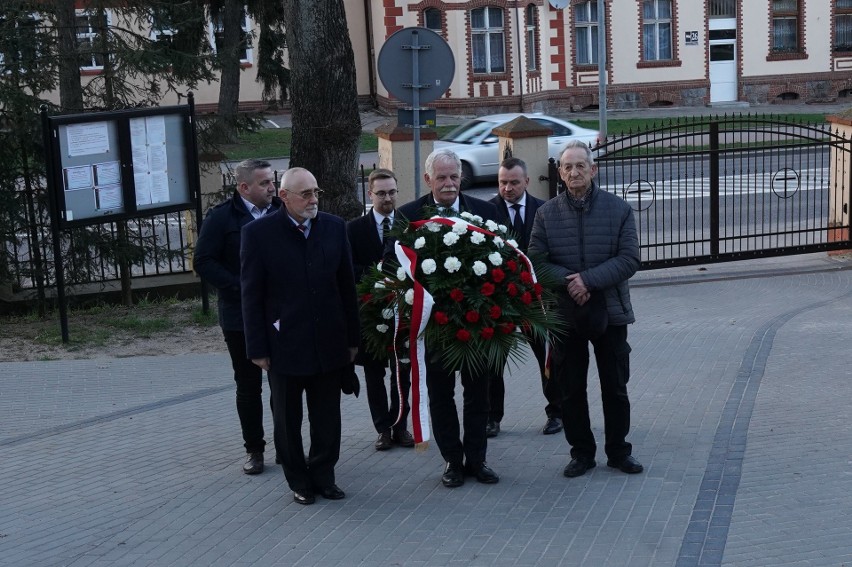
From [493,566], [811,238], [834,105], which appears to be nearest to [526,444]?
[493,566]

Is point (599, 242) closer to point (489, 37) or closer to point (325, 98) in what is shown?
point (325, 98)

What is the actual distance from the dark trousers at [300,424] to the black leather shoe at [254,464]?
596 millimetres

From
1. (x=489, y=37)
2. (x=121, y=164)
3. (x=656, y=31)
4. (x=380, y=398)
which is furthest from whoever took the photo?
(x=656, y=31)

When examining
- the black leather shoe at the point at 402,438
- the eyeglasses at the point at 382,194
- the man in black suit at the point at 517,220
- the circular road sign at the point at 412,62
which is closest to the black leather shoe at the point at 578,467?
the man in black suit at the point at 517,220

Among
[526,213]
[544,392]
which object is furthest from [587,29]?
[544,392]

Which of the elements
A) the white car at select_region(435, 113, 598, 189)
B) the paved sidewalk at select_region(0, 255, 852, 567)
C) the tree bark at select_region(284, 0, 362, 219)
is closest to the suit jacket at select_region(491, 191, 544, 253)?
the paved sidewalk at select_region(0, 255, 852, 567)

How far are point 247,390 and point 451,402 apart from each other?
1248 millimetres

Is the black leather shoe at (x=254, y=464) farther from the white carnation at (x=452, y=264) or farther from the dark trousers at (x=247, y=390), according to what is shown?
the white carnation at (x=452, y=264)

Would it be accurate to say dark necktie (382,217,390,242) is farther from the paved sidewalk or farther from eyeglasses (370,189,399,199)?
the paved sidewalk

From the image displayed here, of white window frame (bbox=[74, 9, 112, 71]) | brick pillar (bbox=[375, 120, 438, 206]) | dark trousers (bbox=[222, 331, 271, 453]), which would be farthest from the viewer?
brick pillar (bbox=[375, 120, 438, 206])

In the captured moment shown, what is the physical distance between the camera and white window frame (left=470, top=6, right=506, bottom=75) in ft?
120

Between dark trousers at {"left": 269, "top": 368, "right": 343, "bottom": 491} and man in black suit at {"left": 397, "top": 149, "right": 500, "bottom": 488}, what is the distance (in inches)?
21.7

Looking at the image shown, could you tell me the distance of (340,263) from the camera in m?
6.38

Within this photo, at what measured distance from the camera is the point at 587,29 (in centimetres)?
3869
